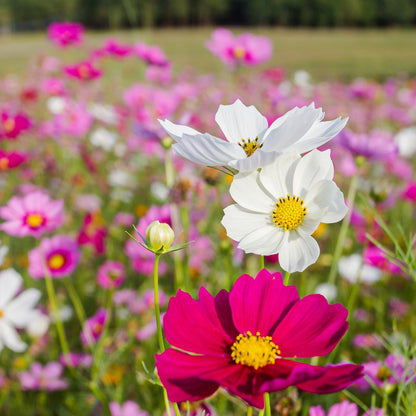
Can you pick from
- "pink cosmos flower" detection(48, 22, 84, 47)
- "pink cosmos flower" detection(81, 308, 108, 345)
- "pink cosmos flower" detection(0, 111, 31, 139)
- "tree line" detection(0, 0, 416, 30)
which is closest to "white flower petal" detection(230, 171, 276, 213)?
"pink cosmos flower" detection(81, 308, 108, 345)

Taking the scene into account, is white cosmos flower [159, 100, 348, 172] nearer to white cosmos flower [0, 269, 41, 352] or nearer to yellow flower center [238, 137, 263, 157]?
yellow flower center [238, 137, 263, 157]

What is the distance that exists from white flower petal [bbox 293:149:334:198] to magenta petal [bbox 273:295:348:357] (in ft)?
0.25

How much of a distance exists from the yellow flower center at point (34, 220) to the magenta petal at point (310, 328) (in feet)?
1.71

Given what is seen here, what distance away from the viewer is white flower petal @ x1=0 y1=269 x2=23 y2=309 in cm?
57

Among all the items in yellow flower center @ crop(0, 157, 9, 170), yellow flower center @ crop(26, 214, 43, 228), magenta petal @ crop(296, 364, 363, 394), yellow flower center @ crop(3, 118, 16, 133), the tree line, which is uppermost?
magenta petal @ crop(296, 364, 363, 394)

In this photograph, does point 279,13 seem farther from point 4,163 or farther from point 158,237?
point 158,237

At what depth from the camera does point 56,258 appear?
3.13ft

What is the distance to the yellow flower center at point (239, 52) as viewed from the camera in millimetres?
1165

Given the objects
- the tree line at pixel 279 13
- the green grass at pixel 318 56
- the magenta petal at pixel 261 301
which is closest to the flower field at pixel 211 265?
the magenta petal at pixel 261 301

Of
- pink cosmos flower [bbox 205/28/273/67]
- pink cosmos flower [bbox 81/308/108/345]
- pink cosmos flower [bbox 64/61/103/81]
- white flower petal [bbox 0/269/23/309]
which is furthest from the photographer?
pink cosmos flower [bbox 64/61/103/81]

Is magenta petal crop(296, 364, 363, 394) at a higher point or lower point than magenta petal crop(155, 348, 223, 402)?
higher

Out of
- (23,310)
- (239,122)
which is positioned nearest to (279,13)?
(23,310)

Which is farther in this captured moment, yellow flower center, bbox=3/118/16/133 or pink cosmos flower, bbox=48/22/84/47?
pink cosmos flower, bbox=48/22/84/47

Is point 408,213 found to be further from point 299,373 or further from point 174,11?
point 174,11
